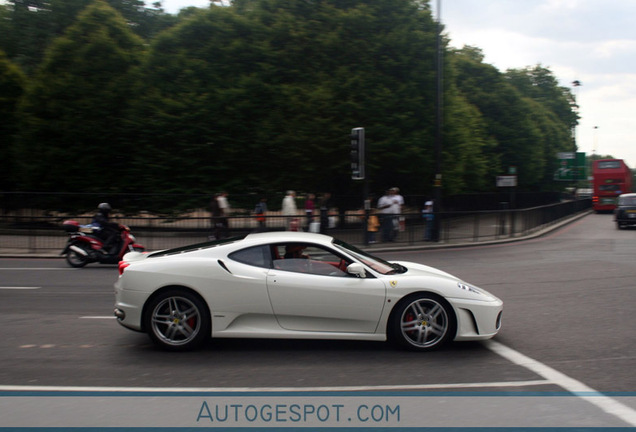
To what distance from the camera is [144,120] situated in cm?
2323

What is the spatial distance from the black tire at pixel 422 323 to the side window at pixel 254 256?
1.48 metres

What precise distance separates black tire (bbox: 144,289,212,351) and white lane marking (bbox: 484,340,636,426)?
124 inches

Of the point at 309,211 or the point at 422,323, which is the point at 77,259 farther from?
the point at 422,323

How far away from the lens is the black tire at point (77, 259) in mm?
13464

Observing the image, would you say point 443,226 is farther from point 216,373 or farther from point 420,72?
point 216,373

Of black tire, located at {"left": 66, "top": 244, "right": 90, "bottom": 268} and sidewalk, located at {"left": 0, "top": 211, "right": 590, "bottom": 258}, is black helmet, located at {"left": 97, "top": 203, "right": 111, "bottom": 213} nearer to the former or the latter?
black tire, located at {"left": 66, "top": 244, "right": 90, "bottom": 268}

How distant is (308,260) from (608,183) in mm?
46494

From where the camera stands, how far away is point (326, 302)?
19.1ft

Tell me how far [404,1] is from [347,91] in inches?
193

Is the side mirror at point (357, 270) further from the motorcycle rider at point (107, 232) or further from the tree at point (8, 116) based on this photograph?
the tree at point (8, 116)

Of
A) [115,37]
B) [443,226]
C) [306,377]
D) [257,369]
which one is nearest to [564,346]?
[306,377]

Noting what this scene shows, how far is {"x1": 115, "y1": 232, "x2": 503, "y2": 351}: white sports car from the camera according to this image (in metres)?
5.84

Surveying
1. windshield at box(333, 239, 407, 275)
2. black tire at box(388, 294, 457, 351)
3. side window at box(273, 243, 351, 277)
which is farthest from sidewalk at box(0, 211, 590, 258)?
black tire at box(388, 294, 457, 351)

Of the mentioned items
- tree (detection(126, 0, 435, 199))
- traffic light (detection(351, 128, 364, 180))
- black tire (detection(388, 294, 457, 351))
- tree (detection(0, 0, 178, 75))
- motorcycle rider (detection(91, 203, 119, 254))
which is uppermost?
tree (detection(0, 0, 178, 75))
